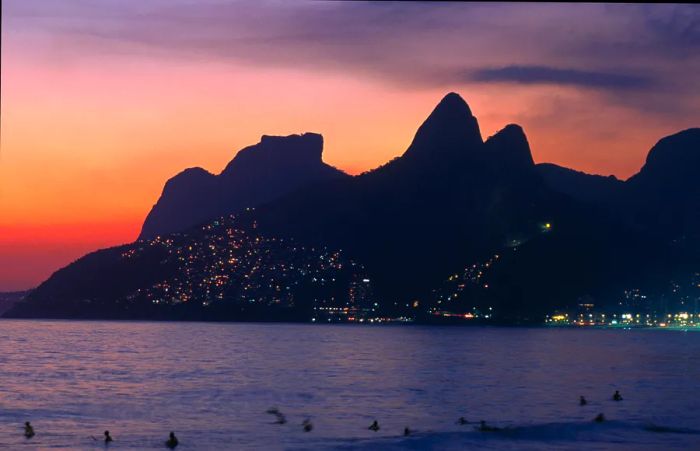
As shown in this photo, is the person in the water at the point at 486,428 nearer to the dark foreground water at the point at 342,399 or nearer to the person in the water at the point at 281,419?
the dark foreground water at the point at 342,399

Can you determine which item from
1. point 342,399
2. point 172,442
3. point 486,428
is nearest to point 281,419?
point 486,428

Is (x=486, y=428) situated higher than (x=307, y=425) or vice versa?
(x=486, y=428)

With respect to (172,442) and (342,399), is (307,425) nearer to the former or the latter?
(172,442)

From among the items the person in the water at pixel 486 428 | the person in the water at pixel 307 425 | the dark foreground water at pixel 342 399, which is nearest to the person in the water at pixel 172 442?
the dark foreground water at pixel 342 399

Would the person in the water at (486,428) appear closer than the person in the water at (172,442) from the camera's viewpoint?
No

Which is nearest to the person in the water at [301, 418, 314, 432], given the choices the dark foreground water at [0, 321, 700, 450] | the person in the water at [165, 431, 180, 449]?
the dark foreground water at [0, 321, 700, 450]

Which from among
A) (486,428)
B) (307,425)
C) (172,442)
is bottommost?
(172,442)

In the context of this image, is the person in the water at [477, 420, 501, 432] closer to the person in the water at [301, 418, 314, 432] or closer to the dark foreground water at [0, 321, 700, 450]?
the dark foreground water at [0, 321, 700, 450]

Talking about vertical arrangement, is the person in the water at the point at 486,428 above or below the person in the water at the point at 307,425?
above

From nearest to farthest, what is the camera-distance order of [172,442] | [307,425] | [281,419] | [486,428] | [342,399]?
[172,442] → [486,428] → [307,425] → [281,419] → [342,399]

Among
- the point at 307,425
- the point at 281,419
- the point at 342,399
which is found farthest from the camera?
the point at 342,399
